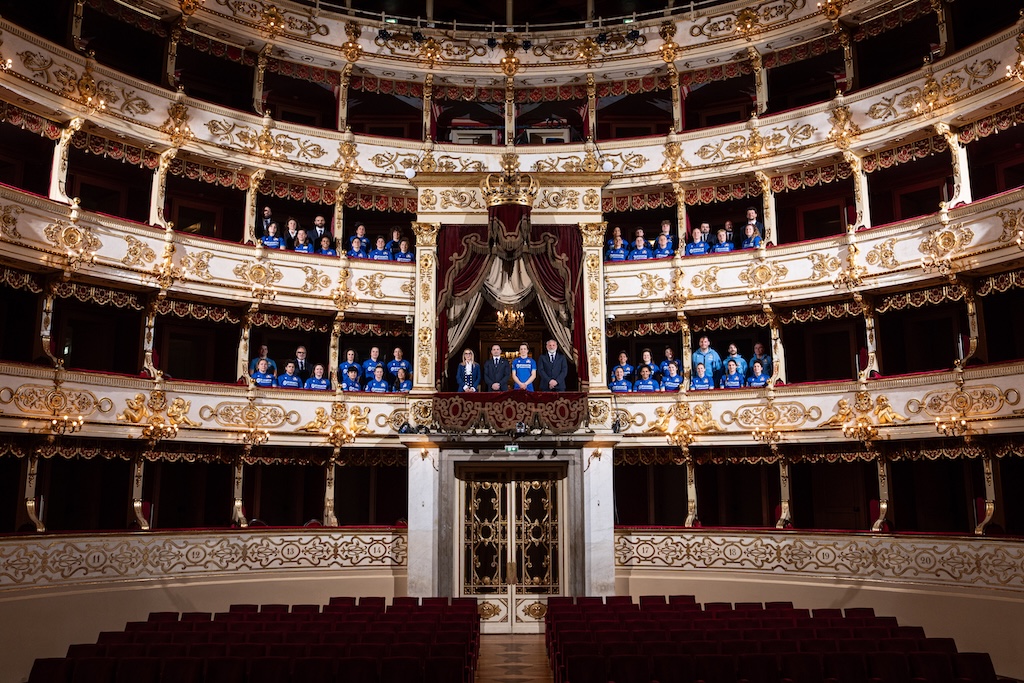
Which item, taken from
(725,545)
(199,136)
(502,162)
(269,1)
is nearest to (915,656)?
(725,545)

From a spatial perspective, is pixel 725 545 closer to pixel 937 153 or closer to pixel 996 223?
pixel 996 223

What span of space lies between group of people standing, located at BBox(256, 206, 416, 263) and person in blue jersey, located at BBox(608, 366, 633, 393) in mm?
5393

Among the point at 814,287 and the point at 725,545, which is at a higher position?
the point at 814,287

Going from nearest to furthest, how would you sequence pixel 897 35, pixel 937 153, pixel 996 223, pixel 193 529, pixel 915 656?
pixel 915 656
pixel 996 223
pixel 193 529
pixel 937 153
pixel 897 35

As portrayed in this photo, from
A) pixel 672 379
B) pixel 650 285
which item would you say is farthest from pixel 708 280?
pixel 672 379

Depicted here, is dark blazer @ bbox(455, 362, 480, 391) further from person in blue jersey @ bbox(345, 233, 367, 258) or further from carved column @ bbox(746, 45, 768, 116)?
carved column @ bbox(746, 45, 768, 116)

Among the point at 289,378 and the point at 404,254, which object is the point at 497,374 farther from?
the point at 289,378

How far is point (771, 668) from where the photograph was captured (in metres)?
8.74

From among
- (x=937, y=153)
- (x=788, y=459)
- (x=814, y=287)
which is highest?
(x=937, y=153)

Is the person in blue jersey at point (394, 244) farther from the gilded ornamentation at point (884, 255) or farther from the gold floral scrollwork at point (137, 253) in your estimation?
the gilded ornamentation at point (884, 255)

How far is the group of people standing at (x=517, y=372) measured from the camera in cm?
1836

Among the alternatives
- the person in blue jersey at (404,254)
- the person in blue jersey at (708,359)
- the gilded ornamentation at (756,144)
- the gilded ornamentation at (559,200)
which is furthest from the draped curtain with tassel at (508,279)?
the gilded ornamentation at (756,144)

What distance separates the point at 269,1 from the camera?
1945 cm

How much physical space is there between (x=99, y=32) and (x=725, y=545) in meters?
17.3
